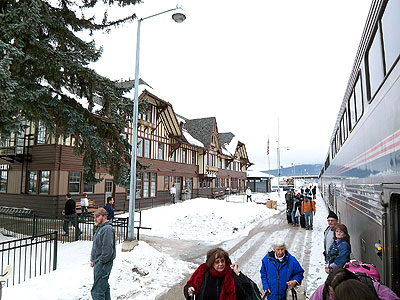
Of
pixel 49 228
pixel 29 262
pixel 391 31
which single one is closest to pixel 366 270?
pixel 391 31

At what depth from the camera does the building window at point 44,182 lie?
16344mm

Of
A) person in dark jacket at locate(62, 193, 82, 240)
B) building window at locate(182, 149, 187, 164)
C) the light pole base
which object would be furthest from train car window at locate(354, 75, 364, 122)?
building window at locate(182, 149, 187, 164)

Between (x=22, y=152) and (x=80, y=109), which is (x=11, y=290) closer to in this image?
(x=80, y=109)

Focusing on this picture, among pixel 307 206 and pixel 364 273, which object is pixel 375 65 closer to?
pixel 364 273

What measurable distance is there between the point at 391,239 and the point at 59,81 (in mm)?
10481

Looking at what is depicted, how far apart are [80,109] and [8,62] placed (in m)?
3.54

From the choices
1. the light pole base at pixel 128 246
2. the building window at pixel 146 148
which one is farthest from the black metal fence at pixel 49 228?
the building window at pixel 146 148

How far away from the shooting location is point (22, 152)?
57.5 feet

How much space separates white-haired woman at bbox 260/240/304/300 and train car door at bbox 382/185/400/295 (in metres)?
1.05

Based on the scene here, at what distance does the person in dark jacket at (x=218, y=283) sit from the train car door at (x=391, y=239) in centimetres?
164

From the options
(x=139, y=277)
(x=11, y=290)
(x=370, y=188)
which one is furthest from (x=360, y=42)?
(x=11, y=290)

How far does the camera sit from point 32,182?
17156 mm

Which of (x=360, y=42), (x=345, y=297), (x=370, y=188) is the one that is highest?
(x=360, y=42)

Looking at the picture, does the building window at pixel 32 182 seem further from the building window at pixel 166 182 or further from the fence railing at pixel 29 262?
the building window at pixel 166 182
